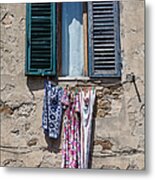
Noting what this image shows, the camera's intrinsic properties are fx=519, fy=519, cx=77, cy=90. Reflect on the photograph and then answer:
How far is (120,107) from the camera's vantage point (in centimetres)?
227

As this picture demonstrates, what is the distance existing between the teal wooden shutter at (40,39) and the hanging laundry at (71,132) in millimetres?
145

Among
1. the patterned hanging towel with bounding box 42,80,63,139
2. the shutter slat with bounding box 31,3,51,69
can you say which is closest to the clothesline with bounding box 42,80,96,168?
the patterned hanging towel with bounding box 42,80,63,139

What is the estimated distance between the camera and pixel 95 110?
2281 millimetres

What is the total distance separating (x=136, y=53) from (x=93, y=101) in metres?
0.28

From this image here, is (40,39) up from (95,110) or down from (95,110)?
up

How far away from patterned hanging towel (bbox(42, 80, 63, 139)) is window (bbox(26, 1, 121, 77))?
7cm

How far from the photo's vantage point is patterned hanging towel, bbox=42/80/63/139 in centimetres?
231

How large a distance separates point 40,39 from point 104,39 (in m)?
0.29

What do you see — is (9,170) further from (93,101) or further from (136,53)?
(136,53)

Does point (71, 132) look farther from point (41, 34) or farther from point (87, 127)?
point (41, 34)

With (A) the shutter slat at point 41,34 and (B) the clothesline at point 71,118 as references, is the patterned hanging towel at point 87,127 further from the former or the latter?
(A) the shutter slat at point 41,34

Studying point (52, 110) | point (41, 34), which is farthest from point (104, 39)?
point (52, 110)

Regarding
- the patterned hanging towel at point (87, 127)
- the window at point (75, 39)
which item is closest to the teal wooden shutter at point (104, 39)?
the window at point (75, 39)

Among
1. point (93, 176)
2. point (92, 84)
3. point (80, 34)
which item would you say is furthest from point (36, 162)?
point (80, 34)
